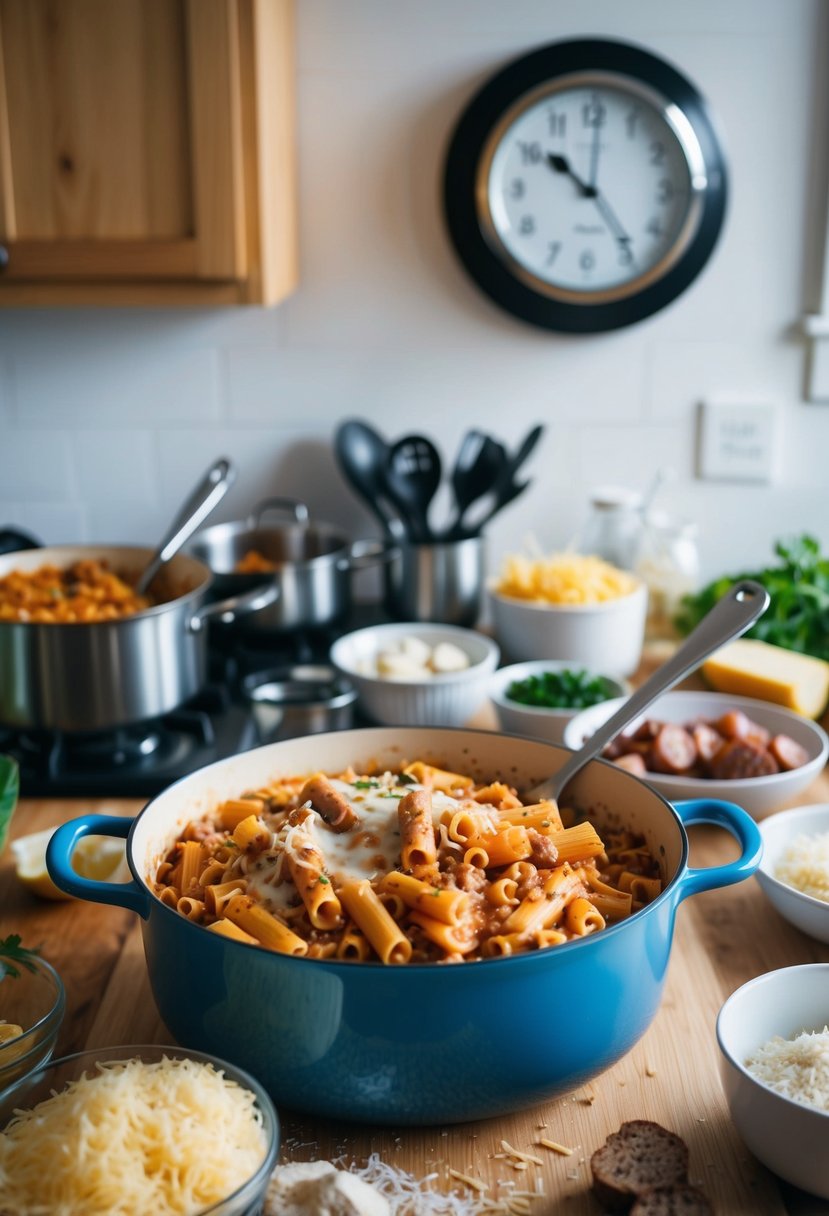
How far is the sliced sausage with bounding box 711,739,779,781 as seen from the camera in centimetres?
143

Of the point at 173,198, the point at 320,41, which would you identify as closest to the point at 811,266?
the point at 320,41

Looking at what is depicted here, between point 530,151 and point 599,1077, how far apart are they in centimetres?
150

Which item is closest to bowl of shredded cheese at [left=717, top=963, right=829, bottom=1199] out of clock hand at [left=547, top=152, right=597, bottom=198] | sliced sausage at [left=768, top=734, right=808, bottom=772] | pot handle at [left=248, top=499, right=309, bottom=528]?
sliced sausage at [left=768, top=734, right=808, bottom=772]

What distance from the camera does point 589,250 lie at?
2.00 metres

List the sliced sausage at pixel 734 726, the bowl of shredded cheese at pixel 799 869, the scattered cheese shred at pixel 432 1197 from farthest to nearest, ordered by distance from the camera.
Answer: the sliced sausage at pixel 734 726
the bowl of shredded cheese at pixel 799 869
the scattered cheese shred at pixel 432 1197

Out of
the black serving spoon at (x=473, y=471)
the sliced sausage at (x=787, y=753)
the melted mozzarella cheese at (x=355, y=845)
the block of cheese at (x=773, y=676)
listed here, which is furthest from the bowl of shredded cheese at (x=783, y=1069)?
the black serving spoon at (x=473, y=471)

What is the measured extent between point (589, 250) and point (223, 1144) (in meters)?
1.61

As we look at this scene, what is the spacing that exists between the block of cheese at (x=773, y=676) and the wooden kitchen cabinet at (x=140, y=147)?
0.88 meters

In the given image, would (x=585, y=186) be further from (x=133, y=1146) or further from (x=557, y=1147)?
(x=133, y=1146)

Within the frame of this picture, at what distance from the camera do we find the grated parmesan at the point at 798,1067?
86 centimetres

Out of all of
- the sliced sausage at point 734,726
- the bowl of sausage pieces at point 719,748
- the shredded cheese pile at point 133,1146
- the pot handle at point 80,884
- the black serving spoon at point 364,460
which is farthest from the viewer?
the black serving spoon at point 364,460

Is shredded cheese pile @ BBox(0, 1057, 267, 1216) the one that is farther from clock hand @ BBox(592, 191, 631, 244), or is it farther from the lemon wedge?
clock hand @ BBox(592, 191, 631, 244)

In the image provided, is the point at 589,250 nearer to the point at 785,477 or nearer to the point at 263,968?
the point at 785,477

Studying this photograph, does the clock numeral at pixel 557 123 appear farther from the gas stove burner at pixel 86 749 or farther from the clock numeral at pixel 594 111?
the gas stove burner at pixel 86 749
